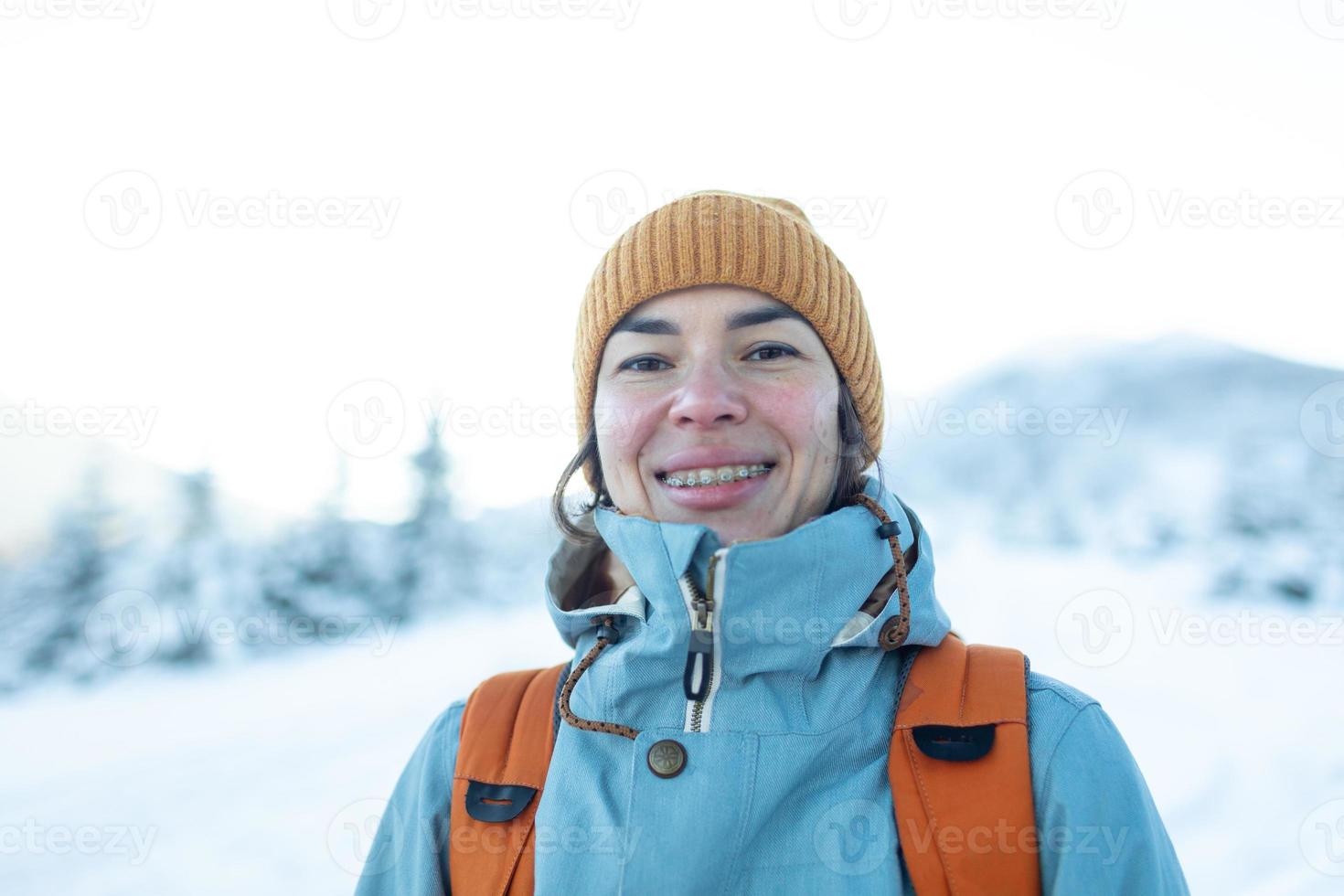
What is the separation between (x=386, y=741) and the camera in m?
4.78

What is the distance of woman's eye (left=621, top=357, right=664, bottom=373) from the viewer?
175cm

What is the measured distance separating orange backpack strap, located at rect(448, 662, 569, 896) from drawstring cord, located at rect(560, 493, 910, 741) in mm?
78

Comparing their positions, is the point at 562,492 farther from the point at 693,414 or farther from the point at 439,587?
the point at 439,587

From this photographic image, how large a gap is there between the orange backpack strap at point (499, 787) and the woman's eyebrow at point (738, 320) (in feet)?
2.79

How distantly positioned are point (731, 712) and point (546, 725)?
44 cm

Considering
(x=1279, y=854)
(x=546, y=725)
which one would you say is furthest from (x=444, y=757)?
(x=1279, y=854)

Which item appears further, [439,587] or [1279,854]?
[439,587]

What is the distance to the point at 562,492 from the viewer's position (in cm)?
203

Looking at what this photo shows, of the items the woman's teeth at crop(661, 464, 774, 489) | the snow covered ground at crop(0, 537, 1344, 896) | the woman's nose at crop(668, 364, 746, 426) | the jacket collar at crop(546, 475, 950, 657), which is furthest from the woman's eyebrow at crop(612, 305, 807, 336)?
the snow covered ground at crop(0, 537, 1344, 896)

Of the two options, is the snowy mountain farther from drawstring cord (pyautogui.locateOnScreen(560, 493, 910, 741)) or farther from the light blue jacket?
the light blue jacket

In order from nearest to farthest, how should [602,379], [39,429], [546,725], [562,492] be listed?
[546,725]
[602,379]
[562,492]
[39,429]

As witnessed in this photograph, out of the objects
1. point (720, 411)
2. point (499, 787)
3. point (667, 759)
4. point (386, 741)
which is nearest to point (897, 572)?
point (720, 411)

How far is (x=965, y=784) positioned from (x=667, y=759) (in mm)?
541

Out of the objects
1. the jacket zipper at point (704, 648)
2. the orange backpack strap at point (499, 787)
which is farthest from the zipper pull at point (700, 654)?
the orange backpack strap at point (499, 787)
